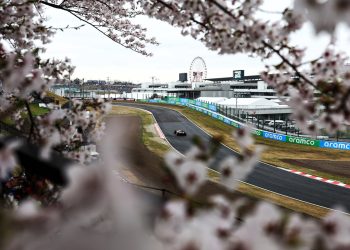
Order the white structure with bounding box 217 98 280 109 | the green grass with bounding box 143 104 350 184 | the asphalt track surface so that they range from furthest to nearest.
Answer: the white structure with bounding box 217 98 280 109, the green grass with bounding box 143 104 350 184, the asphalt track surface

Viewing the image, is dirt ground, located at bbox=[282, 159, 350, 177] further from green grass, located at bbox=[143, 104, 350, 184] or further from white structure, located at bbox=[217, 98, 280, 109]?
white structure, located at bbox=[217, 98, 280, 109]

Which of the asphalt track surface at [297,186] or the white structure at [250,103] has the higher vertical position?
the white structure at [250,103]

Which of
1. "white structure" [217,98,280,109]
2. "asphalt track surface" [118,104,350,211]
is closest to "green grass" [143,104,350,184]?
"asphalt track surface" [118,104,350,211]

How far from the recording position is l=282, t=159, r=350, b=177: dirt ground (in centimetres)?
3017

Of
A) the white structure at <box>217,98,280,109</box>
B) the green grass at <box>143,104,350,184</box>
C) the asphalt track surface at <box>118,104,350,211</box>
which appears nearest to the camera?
the asphalt track surface at <box>118,104,350,211</box>

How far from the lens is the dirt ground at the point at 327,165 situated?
30.2m

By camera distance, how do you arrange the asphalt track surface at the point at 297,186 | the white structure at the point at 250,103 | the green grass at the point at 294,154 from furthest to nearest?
the white structure at the point at 250,103 < the green grass at the point at 294,154 < the asphalt track surface at the point at 297,186

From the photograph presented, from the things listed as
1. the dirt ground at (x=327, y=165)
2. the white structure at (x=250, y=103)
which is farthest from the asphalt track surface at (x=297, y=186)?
the white structure at (x=250, y=103)

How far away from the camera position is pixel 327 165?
32406mm

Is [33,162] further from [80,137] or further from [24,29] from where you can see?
[24,29]

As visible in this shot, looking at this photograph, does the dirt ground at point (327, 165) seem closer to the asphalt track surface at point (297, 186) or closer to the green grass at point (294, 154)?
the green grass at point (294, 154)

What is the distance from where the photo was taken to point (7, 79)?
3.55 metres

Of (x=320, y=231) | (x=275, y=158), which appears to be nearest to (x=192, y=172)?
(x=320, y=231)

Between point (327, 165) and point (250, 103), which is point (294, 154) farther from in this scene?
point (250, 103)
